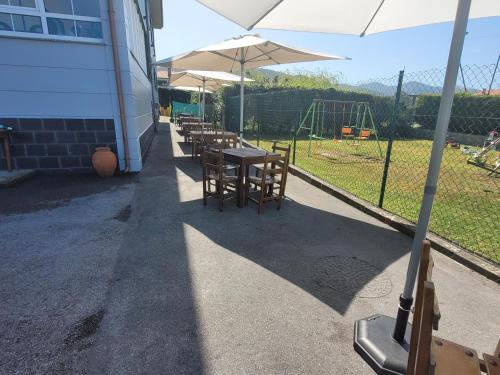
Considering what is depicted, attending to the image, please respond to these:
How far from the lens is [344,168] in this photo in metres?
8.18

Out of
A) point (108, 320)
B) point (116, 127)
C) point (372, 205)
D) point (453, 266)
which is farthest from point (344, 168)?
point (108, 320)

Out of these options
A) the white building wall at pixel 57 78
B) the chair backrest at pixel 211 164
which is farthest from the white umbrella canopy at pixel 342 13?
the white building wall at pixel 57 78

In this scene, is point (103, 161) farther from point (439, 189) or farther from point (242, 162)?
point (439, 189)

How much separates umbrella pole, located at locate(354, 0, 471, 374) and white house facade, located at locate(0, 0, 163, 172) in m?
6.15

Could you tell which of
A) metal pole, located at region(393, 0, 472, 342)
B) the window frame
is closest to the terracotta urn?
the window frame

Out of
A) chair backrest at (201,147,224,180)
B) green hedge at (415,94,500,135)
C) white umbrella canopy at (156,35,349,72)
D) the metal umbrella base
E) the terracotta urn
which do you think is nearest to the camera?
the metal umbrella base

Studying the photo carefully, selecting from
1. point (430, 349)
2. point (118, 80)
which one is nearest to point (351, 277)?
point (430, 349)

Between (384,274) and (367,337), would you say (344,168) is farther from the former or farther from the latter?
(367,337)

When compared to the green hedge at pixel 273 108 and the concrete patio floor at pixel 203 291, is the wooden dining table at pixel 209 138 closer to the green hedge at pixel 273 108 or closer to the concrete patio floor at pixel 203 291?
the concrete patio floor at pixel 203 291

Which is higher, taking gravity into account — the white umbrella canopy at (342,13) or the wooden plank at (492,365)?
the white umbrella canopy at (342,13)

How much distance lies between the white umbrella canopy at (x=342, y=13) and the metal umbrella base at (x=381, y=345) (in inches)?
106

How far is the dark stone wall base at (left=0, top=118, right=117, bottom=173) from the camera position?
608 centimetres

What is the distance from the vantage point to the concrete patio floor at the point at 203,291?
76.7 inches

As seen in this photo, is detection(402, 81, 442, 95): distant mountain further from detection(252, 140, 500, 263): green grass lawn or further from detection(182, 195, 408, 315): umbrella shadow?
detection(182, 195, 408, 315): umbrella shadow
